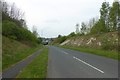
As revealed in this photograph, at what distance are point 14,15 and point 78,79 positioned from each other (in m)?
88.2

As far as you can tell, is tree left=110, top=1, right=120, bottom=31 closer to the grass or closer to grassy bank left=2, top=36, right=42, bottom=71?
grassy bank left=2, top=36, right=42, bottom=71

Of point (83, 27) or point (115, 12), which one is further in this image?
point (83, 27)

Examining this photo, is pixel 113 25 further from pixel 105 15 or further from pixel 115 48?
pixel 115 48

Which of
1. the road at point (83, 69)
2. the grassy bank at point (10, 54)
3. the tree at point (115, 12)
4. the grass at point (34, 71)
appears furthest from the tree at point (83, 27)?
the grass at point (34, 71)

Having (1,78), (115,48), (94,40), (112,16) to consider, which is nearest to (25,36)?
(94,40)

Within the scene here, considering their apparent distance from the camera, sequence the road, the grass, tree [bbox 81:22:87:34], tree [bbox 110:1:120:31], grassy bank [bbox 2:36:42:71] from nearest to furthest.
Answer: the road
the grass
grassy bank [bbox 2:36:42:71]
tree [bbox 110:1:120:31]
tree [bbox 81:22:87:34]

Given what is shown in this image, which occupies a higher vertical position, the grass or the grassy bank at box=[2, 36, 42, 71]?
the grassy bank at box=[2, 36, 42, 71]

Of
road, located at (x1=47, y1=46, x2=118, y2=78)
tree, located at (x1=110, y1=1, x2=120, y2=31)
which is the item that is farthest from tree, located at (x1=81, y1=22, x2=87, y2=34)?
road, located at (x1=47, y1=46, x2=118, y2=78)

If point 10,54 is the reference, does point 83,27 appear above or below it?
above

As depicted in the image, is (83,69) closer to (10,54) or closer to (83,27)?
(10,54)

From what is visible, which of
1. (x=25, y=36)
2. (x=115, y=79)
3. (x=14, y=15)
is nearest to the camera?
(x=115, y=79)

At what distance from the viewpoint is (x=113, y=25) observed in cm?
6488

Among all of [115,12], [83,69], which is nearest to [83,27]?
[115,12]

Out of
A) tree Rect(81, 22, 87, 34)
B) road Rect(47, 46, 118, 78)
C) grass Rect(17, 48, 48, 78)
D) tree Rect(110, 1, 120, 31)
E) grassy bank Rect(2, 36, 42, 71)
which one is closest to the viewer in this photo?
road Rect(47, 46, 118, 78)
